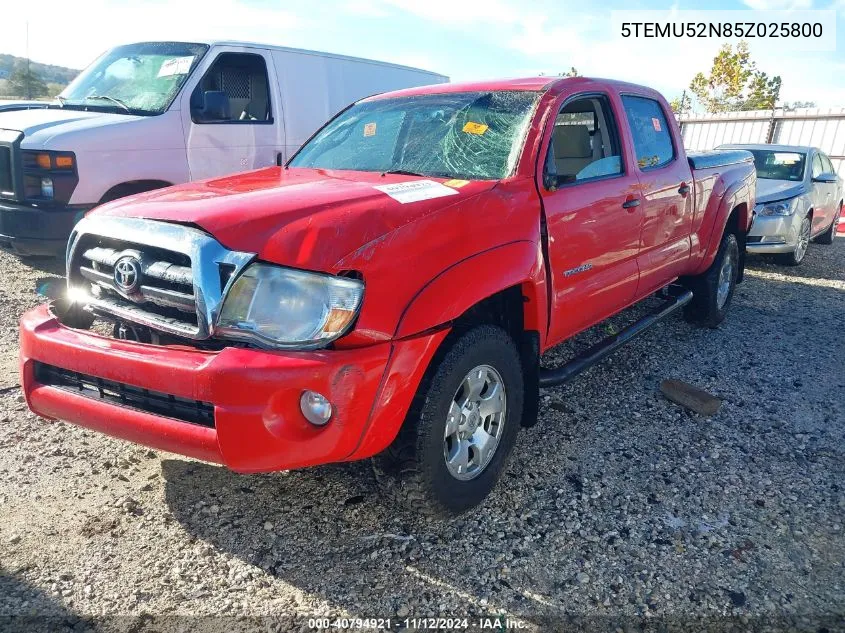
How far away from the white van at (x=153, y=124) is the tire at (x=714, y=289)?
11.7 feet

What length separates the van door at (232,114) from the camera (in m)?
5.77

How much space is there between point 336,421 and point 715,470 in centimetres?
209

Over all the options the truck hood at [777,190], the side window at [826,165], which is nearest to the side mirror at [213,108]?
the truck hood at [777,190]

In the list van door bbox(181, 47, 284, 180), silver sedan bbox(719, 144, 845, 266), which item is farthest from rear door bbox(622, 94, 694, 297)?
silver sedan bbox(719, 144, 845, 266)

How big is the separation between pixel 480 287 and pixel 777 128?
18.0 metres

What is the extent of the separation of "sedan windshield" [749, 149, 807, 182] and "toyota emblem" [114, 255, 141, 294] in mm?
8690

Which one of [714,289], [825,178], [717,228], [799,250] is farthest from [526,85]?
[825,178]

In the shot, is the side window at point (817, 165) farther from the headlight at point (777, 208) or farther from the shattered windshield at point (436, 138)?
the shattered windshield at point (436, 138)

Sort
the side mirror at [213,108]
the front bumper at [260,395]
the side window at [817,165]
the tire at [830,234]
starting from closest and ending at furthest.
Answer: the front bumper at [260,395] < the side mirror at [213,108] < the side window at [817,165] < the tire at [830,234]

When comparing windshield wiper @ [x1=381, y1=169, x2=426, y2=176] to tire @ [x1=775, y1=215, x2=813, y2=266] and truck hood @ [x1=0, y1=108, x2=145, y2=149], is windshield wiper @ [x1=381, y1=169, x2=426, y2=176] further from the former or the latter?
tire @ [x1=775, y1=215, x2=813, y2=266]

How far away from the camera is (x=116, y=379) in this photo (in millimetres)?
2324

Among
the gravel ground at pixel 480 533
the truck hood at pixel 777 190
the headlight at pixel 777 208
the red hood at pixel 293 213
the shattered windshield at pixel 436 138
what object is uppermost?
the shattered windshield at pixel 436 138

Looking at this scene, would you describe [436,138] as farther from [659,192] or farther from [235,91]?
[235,91]

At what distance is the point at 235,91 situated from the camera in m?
6.32
